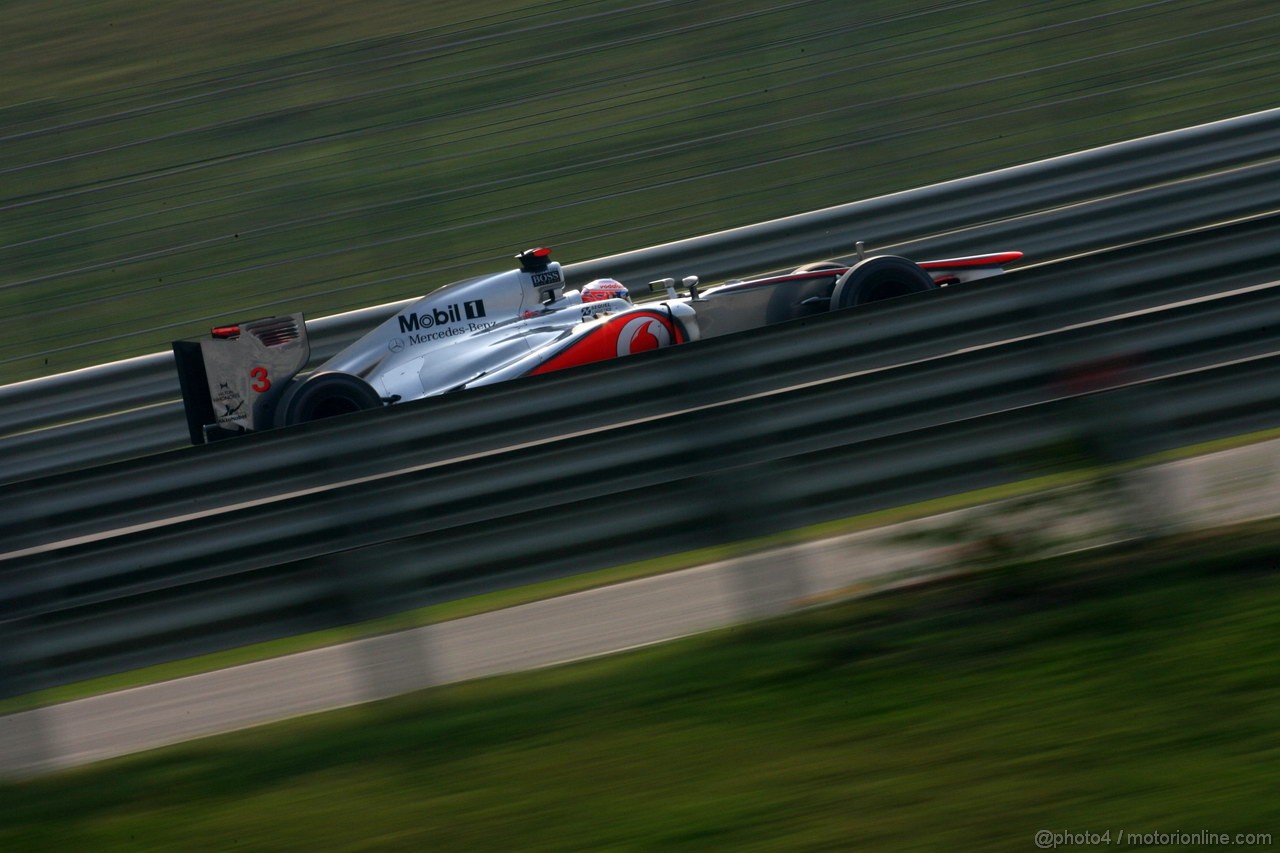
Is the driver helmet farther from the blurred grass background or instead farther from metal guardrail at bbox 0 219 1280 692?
metal guardrail at bbox 0 219 1280 692

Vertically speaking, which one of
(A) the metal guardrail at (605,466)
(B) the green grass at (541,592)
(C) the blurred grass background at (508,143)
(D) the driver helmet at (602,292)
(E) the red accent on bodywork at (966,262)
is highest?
(C) the blurred grass background at (508,143)

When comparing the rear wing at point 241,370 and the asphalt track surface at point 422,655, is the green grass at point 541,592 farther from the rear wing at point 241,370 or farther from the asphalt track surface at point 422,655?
the rear wing at point 241,370

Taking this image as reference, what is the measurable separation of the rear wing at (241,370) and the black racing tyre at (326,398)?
0.46ft

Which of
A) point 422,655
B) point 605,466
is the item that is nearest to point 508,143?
point 605,466

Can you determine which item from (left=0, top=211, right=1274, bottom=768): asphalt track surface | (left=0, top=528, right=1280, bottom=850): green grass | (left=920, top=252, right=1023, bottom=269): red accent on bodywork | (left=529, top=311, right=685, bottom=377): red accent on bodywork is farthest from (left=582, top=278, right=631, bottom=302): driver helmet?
(left=0, top=528, right=1280, bottom=850): green grass

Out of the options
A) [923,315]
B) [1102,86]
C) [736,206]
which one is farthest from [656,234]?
[923,315]

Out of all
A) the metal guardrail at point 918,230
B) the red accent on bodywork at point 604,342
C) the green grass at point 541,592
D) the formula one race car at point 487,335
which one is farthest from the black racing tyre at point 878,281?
the green grass at point 541,592

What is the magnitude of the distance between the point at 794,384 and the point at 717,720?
4.97ft

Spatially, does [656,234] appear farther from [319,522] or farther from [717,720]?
[717,720]

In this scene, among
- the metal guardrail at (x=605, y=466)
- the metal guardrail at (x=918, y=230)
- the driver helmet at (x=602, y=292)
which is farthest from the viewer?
the metal guardrail at (x=918, y=230)

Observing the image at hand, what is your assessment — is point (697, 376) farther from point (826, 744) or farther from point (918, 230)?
point (918, 230)

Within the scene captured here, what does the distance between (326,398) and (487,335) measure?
1.09 metres

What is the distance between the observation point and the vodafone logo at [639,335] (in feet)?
27.2

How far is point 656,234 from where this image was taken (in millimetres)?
11000
